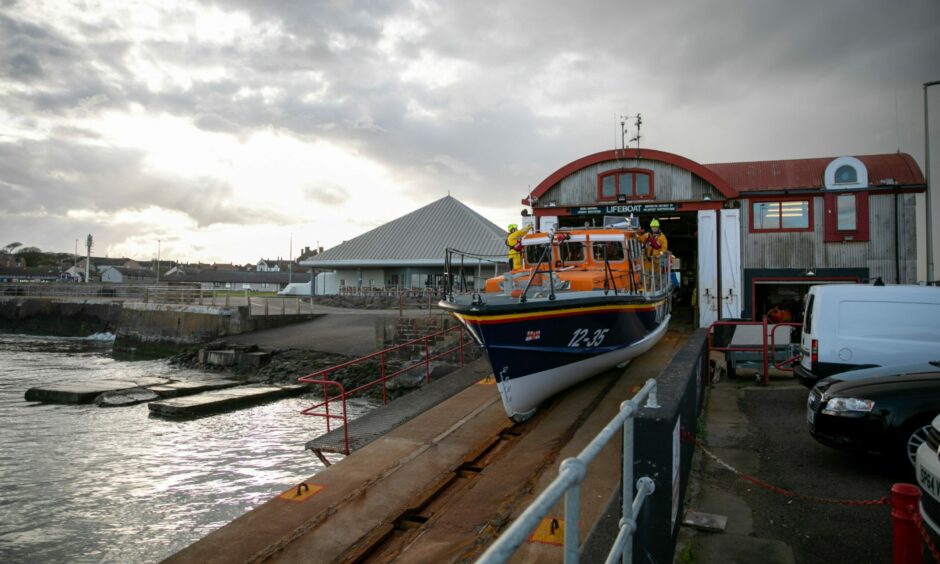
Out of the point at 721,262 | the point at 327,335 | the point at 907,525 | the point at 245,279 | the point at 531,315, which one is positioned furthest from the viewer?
the point at 245,279

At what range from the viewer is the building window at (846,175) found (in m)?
18.5

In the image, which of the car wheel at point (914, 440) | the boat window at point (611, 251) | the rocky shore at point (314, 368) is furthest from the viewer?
the rocky shore at point (314, 368)

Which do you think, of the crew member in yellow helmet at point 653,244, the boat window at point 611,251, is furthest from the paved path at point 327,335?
the boat window at point 611,251

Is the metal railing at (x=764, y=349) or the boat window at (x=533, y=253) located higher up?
the boat window at (x=533, y=253)

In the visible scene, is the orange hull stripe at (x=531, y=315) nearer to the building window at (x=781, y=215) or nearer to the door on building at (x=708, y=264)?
the door on building at (x=708, y=264)

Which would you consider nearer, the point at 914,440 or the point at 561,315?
the point at 914,440

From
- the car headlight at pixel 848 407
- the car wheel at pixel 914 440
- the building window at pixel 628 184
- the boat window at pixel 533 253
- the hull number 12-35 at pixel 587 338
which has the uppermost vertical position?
the building window at pixel 628 184

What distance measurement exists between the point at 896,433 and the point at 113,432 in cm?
1523

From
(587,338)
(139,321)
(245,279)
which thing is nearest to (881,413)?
(587,338)

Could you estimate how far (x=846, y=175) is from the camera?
61.1ft

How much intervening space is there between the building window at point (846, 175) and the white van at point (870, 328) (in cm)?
1233

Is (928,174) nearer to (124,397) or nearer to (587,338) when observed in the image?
(587,338)

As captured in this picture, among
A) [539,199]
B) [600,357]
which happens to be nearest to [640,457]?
[600,357]

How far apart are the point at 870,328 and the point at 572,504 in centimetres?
803
